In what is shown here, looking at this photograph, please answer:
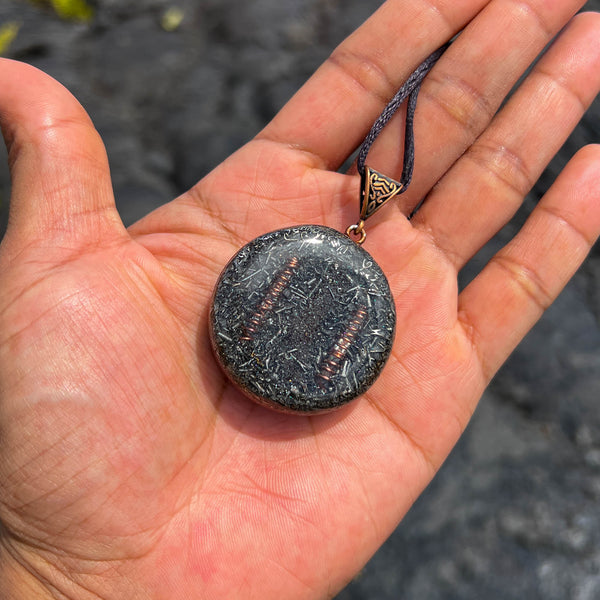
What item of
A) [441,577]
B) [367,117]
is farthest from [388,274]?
[441,577]

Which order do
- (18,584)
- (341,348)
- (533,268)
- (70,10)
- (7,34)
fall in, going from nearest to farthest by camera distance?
(18,584) < (341,348) < (533,268) < (7,34) < (70,10)

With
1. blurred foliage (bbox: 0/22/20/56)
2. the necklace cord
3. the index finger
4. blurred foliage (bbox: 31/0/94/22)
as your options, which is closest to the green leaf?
blurred foliage (bbox: 31/0/94/22)

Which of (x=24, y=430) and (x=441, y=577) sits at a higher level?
(x=24, y=430)

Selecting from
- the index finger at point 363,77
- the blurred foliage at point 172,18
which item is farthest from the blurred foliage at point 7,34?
the index finger at point 363,77

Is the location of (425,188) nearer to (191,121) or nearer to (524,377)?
(524,377)

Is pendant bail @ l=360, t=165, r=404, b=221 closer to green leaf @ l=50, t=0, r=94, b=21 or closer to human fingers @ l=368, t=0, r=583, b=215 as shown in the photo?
human fingers @ l=368, t=0, r=583, b=215

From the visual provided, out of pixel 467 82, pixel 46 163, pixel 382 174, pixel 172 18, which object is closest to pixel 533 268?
pixel 382 174

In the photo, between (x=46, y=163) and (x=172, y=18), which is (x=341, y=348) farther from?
(x=172, y=18)
